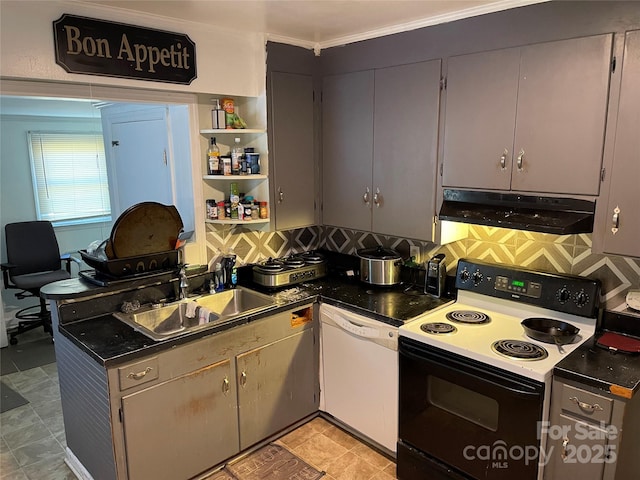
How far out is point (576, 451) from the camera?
5.73 ft

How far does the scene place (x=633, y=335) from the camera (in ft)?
6.65

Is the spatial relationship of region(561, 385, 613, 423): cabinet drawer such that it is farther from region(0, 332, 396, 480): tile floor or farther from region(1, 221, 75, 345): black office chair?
region(1, 221, 75, 345): black office chair

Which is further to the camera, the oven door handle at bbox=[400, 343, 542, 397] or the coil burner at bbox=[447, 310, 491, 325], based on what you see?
the coil burner at bbox=[447, 310, 491, 325]

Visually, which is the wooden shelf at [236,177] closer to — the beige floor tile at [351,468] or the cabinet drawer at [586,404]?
the beige floor tile at [351,468]

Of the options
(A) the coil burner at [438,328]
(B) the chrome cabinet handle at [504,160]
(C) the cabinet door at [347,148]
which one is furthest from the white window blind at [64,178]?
(B) the chrome cabinet handle at [504,160]

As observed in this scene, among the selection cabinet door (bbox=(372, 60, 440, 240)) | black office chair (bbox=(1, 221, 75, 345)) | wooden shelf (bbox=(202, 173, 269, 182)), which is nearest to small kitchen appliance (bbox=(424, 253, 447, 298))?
cabinet door (bbox=(372, 60, 440, 240))

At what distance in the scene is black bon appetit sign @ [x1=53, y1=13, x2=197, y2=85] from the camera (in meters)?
2.06

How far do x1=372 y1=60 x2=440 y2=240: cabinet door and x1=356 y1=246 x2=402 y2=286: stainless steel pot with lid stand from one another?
0.62 feet

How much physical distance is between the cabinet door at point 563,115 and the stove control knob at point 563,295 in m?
0.50

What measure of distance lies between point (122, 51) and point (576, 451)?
2709 millimetres

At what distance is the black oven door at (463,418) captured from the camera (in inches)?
72.0

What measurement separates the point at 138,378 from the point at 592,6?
2.46 metres

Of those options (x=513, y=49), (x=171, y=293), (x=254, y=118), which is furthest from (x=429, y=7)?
(x=171, y=293)

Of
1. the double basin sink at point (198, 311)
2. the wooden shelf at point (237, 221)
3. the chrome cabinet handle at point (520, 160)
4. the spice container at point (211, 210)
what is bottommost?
the double basin sink at point (198, 311)
